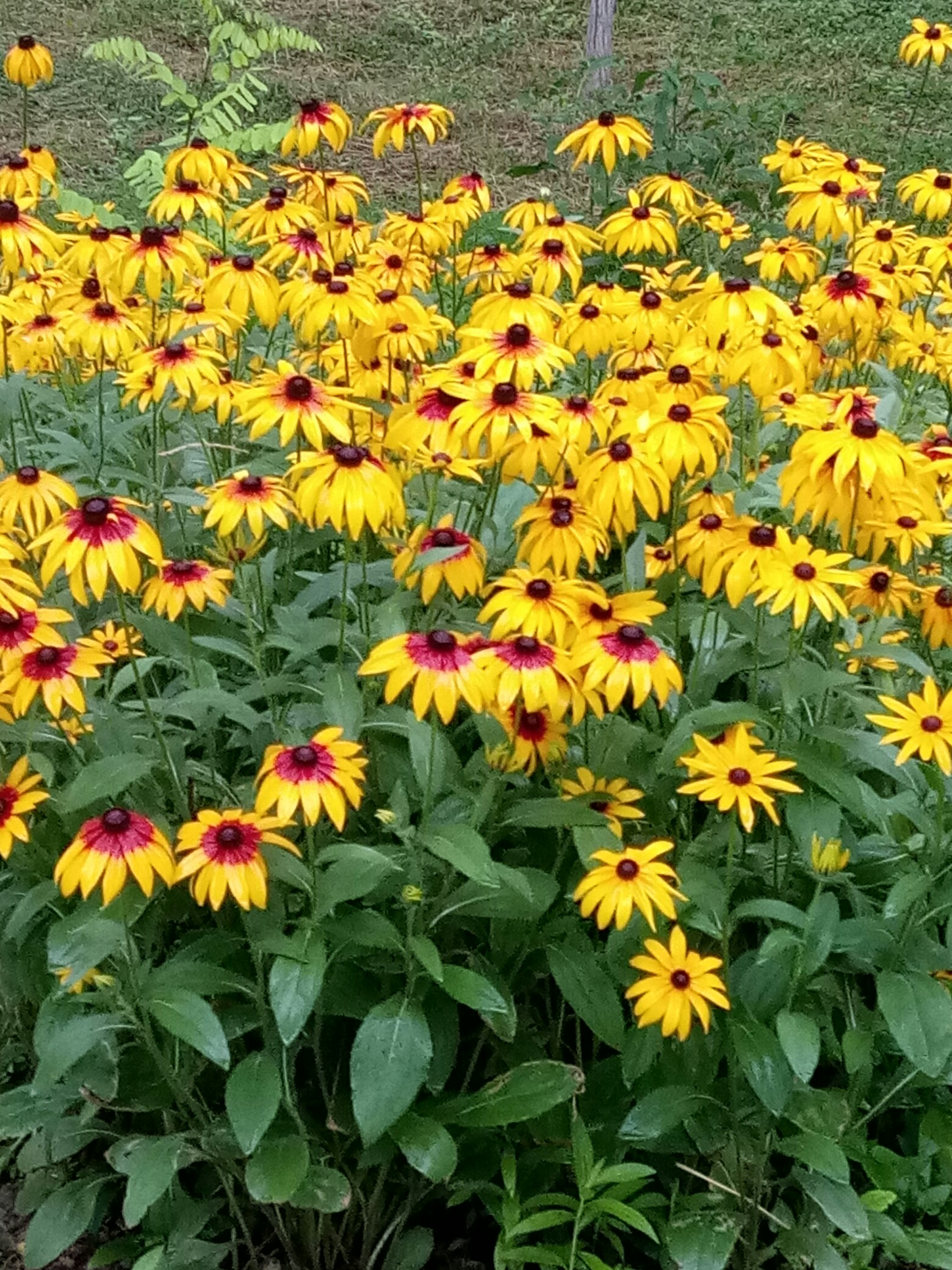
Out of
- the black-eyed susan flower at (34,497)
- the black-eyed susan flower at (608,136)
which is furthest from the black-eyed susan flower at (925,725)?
the black-eyed susan flower at (608,136)

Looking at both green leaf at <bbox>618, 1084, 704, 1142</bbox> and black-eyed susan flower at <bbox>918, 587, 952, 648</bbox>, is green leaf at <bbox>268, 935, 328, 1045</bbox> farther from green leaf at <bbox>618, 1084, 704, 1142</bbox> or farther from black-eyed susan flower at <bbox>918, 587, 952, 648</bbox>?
black-eyed susan flower at <bbox>918, 587, 952, 648</bbox>

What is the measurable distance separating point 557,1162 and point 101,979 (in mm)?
844

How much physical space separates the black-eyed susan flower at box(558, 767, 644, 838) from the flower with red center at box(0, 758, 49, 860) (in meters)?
0.80

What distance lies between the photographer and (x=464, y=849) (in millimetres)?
1804

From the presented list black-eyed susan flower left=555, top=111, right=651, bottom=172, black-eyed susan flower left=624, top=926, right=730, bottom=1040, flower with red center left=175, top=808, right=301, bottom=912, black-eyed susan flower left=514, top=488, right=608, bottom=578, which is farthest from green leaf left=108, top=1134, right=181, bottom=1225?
black-eyed susan flower left=555, top=111, right=651, bottom=172

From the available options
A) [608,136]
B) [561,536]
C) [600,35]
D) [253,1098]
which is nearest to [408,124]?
[608,136]

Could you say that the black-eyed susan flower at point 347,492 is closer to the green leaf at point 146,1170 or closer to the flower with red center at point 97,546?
the flower with red center at point 97,546

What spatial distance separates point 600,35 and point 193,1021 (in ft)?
22.5

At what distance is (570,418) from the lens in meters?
2.04

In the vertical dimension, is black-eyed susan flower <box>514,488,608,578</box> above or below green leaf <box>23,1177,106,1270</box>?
above

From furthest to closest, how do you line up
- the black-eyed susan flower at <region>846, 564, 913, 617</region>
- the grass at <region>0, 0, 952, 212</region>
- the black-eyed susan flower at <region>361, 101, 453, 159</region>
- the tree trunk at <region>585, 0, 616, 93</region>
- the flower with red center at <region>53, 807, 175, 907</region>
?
the grass at <region>0, 0, 952, 212</region>, the tree trunk at <region>585, 0, 616, 93</region>, the black-eyed susan flower at <region>361, 101, 453, 159</region>, the black-eyed susan flower at <region>846, 564, 913, 617</region>, the flower with red center at <region>53, 807, 175, 907</region>

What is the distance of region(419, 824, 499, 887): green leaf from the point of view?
1770 mm

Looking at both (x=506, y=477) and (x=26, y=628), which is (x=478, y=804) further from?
(x=26, y=628)

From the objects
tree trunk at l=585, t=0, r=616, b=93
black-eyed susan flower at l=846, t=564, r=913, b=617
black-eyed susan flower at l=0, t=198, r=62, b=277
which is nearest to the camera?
black-eyed susan flower at l=846, t=564, r=913, b=617
